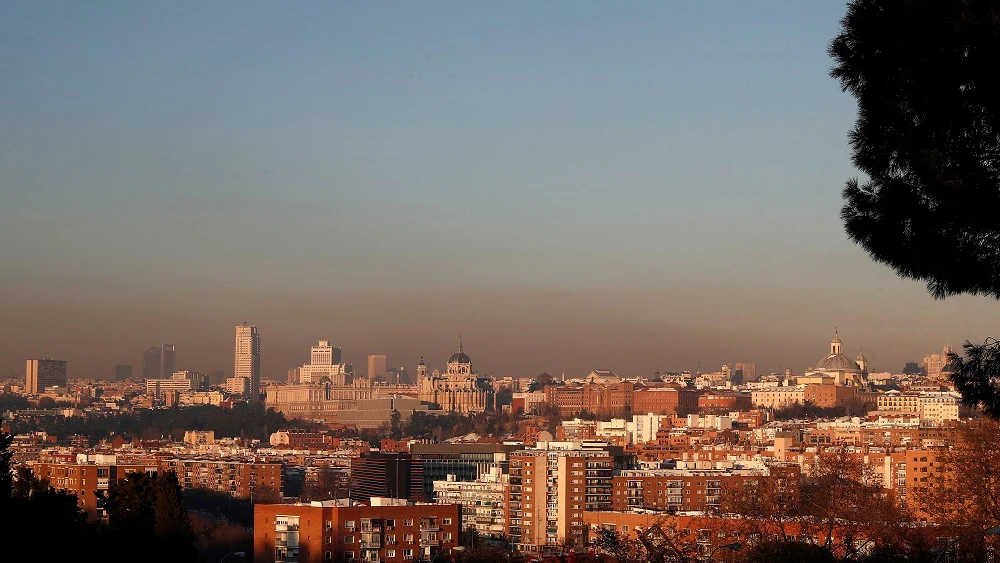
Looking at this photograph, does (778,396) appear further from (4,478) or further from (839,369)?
(4,478)

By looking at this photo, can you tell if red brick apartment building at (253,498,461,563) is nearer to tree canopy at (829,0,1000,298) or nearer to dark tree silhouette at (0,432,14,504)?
dark tree silhouette at (0,432,14,504)

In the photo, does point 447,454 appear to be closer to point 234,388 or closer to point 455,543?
point 455,543

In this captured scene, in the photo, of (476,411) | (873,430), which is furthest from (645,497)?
(476,411)

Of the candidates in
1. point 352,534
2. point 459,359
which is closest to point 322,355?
point 459,359

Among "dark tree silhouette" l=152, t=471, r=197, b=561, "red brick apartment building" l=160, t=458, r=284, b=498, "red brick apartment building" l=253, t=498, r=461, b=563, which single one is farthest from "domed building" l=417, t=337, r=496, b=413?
"dark tree silhouette" l=152, t=471, r=197, b=561

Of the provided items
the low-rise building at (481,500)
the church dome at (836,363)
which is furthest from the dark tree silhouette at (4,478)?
the church dome at (836,363)
